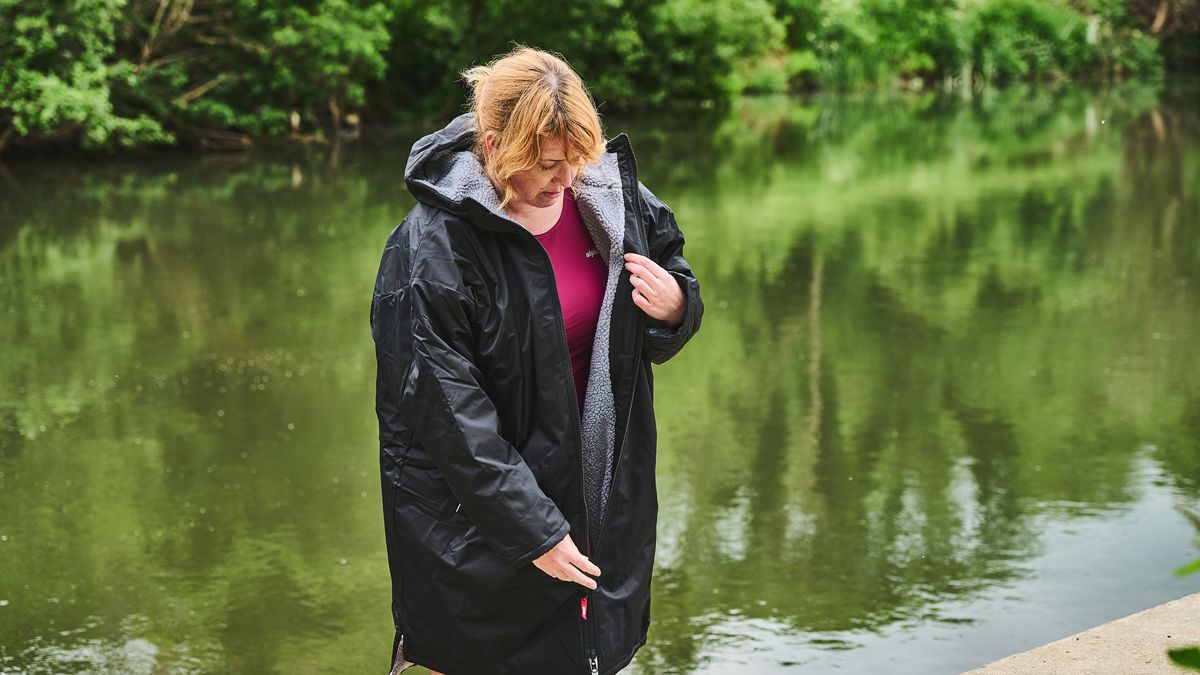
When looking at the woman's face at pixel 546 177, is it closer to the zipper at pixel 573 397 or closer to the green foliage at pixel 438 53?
the zipper at pixel 573 397

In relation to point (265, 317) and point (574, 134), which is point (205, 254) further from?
point (574, 134)

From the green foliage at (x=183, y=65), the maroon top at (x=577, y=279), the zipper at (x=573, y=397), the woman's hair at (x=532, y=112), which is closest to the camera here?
the woman's hair at (x=532, y=112)

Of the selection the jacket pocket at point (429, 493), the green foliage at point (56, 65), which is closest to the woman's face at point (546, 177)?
the jacket pocket at point (429, 493)

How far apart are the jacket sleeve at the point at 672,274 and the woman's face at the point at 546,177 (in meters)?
0.23

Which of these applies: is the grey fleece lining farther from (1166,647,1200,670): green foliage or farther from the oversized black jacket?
(1166,647,1200,670): green foliage

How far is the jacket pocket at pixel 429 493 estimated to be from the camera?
2342 millimetres

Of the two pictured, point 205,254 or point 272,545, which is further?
point 205,254

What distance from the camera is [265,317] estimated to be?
7.82m

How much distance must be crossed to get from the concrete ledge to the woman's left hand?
1.31m

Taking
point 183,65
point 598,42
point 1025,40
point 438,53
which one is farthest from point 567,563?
point 1025,40

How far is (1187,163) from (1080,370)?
893 centimetres

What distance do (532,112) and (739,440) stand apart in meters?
3.44

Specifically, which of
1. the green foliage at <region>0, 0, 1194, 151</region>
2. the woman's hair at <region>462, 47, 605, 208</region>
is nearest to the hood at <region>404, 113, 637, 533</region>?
the woman's hair at <region>462, 47, 605, 208</region>

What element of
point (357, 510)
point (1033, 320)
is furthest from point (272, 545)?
point (1033, 320)
